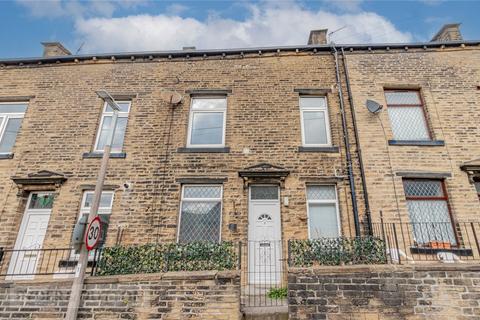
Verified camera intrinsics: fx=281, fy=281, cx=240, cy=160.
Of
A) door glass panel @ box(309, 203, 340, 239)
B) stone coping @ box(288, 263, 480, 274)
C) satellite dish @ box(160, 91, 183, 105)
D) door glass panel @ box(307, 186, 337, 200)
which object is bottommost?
stone coping @ box(288, 263, 480, 274)

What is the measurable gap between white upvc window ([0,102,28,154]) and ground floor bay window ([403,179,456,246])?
44.6 ft

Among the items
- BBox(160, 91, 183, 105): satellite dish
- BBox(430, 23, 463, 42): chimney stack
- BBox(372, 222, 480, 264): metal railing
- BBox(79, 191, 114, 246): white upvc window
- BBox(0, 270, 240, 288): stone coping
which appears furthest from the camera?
BBox(430, 23, 463, 42): chimney stack

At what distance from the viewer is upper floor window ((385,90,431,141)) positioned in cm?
955

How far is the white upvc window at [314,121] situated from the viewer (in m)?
9.73

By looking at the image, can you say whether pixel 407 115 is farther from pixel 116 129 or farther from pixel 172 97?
pixel 116 129

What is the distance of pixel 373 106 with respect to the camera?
31.4ft

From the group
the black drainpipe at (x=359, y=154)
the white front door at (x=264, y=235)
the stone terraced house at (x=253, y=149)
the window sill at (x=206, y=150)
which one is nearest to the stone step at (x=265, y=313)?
the white front door at (x=264, y=235)

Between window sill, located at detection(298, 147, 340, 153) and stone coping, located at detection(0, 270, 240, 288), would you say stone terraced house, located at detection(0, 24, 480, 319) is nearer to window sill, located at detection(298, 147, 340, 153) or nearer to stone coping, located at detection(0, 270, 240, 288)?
window sill, located at detection(298, 147, 340, 153)

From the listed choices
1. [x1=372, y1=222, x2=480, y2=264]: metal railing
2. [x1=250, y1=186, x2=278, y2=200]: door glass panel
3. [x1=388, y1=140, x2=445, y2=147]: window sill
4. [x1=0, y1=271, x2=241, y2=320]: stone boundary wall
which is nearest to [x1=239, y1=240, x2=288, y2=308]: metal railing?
[x1=250, y1=186, x2=278, y2=200]: door glass panel

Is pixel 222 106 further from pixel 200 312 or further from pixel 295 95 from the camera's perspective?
pixel 200 312

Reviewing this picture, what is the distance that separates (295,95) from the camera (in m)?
10.2

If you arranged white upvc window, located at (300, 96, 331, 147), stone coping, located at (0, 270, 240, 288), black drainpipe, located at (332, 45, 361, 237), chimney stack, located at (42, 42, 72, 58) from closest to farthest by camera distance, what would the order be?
stone coping, located at (0, 270, 240, 288)
black drainpipe, located at (332, 45, 361, 237)
white upvc window, located at (300, 96, 331, 147)
chimney stack, located at (42, 42, 72, 58)

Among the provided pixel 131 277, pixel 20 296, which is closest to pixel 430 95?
pixel 131 277

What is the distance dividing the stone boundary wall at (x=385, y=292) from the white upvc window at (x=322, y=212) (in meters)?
2.52
